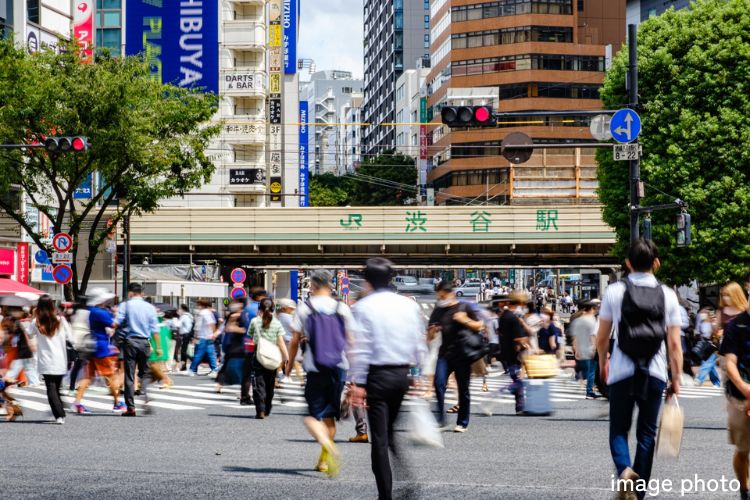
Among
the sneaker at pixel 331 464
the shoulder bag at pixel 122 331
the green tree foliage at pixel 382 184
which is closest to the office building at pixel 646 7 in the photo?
the green tree foliage at pixel 382 184

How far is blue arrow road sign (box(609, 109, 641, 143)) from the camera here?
19531 millimetres

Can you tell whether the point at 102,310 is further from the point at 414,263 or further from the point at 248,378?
the point at 414,263

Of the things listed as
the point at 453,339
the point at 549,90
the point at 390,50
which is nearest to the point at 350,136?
the point at 390,50

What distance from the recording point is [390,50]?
13125 cm

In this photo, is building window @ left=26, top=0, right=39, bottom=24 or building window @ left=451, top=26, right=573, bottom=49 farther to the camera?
building window @ left=451, top=26, right=573, bottom=49

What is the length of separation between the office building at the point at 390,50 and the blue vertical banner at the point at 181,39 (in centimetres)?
7133

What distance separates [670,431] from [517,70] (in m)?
76.1

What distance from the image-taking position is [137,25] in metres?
47.8

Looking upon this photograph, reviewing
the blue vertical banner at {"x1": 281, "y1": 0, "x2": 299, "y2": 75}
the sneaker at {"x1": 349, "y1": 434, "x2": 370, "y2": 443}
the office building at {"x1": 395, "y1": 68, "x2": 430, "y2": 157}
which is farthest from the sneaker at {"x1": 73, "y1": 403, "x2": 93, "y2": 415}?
the office building at {"x1": 395, "y1": 68, "x2": 430, "y2": 157}

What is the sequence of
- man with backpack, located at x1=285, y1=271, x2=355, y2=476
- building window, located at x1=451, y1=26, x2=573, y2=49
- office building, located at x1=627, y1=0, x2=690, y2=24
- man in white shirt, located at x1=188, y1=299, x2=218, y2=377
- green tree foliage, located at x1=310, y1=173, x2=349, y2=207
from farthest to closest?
green tree foliage, located at x1=310, y1=173, x2=349, y2=207, building window, located at x1=451, y1=26, x2=573, y2=49, office building, located at x1=627, y1=0, x2=690, y2=24, man in white shirt, located at x1=188, y1=299, x2=218, y2=377, man with backpack, located at x1=285, y1=271, x2=355, y2=476

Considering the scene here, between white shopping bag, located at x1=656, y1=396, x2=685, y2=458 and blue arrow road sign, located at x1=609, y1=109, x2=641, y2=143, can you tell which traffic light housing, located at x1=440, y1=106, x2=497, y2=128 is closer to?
blue arrow road sign, located at x1=609, y1=109, x2=641, y2=143

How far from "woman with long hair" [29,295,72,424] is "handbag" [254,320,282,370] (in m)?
2.45

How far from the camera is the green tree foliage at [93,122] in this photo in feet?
89.1

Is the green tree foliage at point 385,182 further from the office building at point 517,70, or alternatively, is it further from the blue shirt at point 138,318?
the blue shirt at point 138,318
